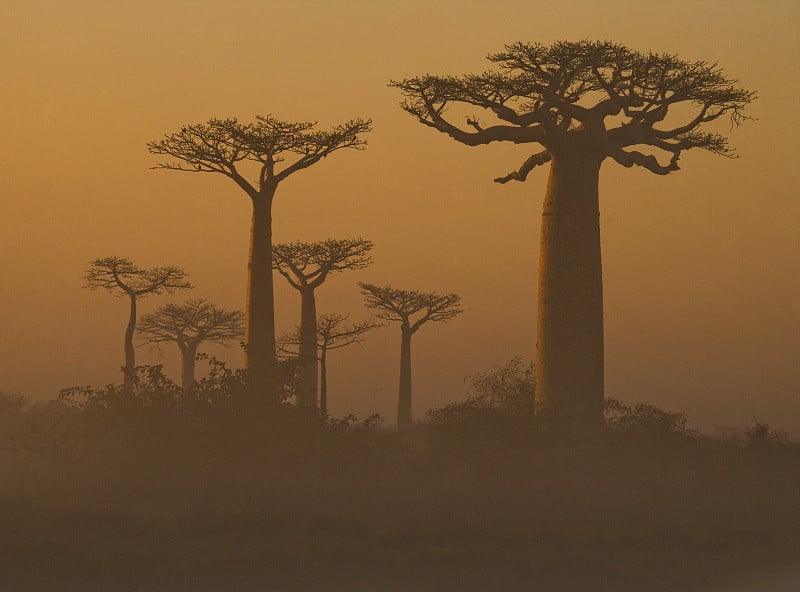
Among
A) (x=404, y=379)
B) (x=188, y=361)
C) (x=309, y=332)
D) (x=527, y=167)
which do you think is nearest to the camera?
(x=527, y=167)

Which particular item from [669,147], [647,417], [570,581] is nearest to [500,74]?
[669,147]

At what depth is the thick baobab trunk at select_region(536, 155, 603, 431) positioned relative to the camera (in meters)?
21.4

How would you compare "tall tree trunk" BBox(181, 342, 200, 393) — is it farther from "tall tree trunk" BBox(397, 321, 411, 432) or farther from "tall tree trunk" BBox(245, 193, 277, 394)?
"tall tree trunk" BBox(245, 193, 277, 394)

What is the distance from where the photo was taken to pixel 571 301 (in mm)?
→ 21438

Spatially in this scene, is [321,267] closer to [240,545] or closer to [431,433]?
[431,433]

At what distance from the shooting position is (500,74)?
72.0ft

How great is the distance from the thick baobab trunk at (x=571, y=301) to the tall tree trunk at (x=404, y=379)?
17.2 m

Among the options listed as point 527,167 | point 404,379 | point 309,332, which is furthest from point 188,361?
point 527,167

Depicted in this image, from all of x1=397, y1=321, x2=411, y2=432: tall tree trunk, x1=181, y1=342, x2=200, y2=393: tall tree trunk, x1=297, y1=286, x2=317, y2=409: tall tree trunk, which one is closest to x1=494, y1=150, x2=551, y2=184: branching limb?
x1=297, y1=286, x2=317, y2=409: tall tree trunk

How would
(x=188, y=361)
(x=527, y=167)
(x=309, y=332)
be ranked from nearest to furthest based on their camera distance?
(x=527, y=167) < (x=309, y=332) < (x=188, y=361)

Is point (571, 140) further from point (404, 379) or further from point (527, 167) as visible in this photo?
point (404, 379)

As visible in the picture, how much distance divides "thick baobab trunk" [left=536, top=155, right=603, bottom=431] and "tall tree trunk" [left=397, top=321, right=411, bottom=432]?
17.2 meters

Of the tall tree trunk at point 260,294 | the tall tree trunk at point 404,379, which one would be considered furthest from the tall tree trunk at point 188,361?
the tall tree trunk at point 260,294

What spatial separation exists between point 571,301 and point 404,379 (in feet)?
60.2
